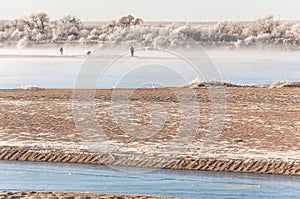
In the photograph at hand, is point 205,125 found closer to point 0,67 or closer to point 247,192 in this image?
point 247,192

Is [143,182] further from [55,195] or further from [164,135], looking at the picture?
[164,135]

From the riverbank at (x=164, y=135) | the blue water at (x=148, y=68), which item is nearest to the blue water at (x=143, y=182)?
the riverbank at (x=164, y=135)

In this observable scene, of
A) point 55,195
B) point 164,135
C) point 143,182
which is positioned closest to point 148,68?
point 164,135

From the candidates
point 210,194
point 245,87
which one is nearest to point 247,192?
point 210,194

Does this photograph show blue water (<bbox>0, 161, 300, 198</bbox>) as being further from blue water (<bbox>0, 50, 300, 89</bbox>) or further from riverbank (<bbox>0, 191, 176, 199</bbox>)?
blue water (<bbox>0, 50, 300, 89</bbox>)

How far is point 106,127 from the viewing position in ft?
84.6

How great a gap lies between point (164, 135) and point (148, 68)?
1190 inches

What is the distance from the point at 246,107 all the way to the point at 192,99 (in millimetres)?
3263

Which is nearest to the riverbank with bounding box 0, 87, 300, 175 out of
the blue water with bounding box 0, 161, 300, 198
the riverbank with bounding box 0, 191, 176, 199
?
the blue water with bounding box 0, 161, 300, 198

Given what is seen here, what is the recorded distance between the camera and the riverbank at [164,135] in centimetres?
2002

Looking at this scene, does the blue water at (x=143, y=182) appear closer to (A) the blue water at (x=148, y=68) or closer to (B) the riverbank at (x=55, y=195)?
(B) the riverbank at (x=55, y=195)

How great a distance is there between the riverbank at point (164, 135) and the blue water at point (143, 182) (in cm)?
66

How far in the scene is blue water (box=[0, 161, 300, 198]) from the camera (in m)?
16.9

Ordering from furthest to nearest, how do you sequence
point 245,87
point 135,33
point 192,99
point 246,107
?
point 135,33 → point 245,87 → point 192,99 → point 246,107
